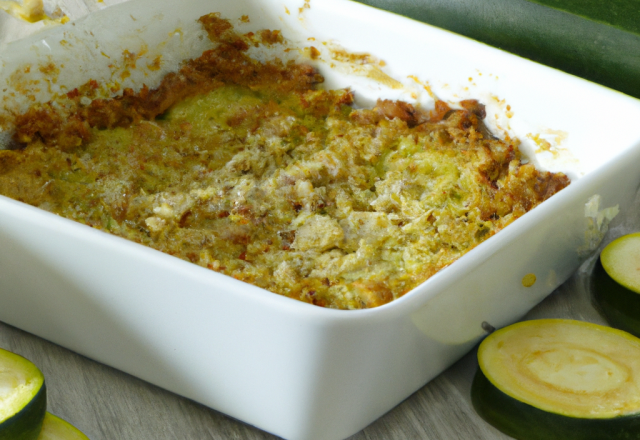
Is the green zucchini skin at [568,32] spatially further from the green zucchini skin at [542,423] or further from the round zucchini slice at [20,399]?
the round zucchini slice at [20,399]

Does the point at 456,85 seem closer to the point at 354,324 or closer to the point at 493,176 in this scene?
the point at 493,176

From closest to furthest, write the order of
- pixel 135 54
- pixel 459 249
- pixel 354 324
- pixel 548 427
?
pixel 354 324
pixel 548 427
pixel 459 249
pixel 135 54

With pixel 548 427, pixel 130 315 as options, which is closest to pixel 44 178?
pixel 130 315

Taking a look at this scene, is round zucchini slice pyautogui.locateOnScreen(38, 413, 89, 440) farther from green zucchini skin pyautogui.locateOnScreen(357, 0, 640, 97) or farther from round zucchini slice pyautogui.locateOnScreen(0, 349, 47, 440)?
green zucchini skin pyautogui.locateOnScreen(357, 0, 640, 97)

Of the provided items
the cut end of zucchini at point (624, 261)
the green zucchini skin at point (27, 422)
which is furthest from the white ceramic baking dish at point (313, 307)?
the green zucchini skin at point (27, 422)

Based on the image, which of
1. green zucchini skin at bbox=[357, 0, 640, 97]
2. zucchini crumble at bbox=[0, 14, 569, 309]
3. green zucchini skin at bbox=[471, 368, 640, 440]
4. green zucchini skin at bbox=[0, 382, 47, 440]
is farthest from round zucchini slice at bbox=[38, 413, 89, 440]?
green zucchini skin at bbox=[357, 0, 640, 97]

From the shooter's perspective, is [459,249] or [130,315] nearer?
[130,315]

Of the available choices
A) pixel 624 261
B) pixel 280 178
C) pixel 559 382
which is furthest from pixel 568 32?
pixel 559 382

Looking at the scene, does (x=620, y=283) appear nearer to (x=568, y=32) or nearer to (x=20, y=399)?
(x=568, y=32)
